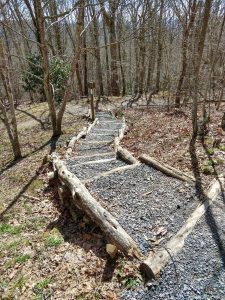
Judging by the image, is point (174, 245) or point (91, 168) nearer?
point (174, 245)

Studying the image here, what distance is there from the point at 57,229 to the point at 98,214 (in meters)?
0.97

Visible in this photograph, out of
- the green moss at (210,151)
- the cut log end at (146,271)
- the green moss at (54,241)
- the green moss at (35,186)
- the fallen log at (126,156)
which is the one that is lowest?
the green moss at (54,241)

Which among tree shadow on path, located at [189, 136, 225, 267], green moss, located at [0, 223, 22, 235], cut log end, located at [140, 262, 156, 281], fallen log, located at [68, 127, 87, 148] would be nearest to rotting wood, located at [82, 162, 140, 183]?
tree shadow on path, located at [189, 136, 225, 267]

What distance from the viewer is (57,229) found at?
15.4 feet

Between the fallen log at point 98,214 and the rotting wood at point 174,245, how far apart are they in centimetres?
30

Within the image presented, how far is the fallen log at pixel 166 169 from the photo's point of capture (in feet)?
16.7

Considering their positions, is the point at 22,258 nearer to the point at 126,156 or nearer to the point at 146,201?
the point at 146,201

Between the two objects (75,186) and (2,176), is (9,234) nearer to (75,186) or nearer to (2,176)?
(75,186)

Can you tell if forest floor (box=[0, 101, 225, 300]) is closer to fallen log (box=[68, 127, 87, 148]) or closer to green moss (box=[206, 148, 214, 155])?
green moss (box=[206, 148, 214, 155])

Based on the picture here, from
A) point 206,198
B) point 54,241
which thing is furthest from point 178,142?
point 54,241

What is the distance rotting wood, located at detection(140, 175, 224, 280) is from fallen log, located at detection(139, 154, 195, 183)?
593 millimetres

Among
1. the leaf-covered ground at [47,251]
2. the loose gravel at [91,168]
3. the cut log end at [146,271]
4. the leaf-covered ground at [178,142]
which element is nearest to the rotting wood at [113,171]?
the loose gravel at [91,168]

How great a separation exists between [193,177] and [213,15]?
27.2 ft

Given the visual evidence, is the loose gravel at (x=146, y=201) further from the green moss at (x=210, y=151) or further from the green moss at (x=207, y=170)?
the green moss at (x=210, y=151)
